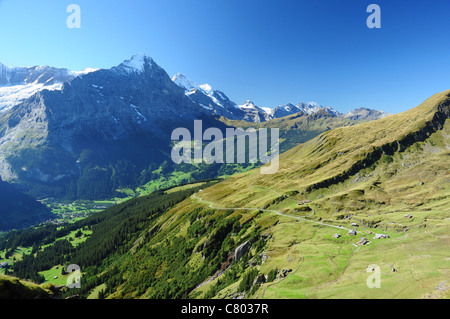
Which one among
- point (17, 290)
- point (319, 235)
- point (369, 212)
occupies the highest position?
point (17, 290)

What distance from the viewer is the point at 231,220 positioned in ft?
428

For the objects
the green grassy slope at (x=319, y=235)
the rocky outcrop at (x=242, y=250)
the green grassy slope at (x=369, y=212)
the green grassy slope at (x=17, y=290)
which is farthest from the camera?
the rocky outcrop at (x=242, y=250)

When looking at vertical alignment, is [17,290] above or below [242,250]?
above

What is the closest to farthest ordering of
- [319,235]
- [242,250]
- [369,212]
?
[319,235] → [242,250] → [369,212]

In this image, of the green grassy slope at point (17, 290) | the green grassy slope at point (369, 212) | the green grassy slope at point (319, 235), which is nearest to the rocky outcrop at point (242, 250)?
the green grassy slope at point (319, 235)

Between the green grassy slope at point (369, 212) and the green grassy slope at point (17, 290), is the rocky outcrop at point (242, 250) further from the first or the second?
the green grassy slope at point (17, 290)

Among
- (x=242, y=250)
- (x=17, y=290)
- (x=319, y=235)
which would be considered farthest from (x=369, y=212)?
(x=17, y=290)

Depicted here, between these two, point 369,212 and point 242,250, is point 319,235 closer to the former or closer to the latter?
point 369,212

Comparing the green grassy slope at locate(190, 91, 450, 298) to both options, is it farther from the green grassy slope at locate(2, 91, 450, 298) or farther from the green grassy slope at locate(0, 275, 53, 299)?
the green grassy slope at locate(0, 275, 53, 299)

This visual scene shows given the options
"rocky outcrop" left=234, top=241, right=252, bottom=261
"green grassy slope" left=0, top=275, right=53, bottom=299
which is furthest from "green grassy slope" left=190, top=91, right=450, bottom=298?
"green grassy slope" left=0, top=275, right=53, bottom=299
